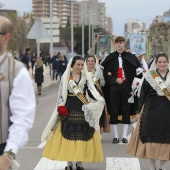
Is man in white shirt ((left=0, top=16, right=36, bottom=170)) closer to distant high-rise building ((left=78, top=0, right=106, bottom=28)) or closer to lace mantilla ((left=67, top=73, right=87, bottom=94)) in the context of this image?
lace mantilla ((left=67, top=73, right=87, bottom=94))

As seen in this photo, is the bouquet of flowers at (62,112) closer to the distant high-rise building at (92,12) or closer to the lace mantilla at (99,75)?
the lace mantilla at (99,75)

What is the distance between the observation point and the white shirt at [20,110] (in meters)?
3.10

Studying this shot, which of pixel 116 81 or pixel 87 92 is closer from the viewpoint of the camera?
pixel 87 92

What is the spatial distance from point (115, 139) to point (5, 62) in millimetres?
6392

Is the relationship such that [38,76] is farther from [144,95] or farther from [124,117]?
[144,95]

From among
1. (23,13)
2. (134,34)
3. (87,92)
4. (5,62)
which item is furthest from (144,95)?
(23,13)

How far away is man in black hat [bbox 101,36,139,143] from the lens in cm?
952

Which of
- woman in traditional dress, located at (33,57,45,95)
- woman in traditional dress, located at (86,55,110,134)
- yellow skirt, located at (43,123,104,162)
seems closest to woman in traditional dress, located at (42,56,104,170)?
yellow skirt, located at (43,123,104,162)

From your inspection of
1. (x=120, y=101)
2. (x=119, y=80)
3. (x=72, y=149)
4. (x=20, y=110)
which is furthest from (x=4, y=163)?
(x=120, y=101)

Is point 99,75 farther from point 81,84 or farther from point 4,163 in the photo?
point 4,163

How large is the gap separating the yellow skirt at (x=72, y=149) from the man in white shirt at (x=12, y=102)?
3.56 meters

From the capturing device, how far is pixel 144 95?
6801mm

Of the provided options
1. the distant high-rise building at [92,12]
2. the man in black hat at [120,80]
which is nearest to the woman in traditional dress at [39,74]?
the man in black hat at [120,80]

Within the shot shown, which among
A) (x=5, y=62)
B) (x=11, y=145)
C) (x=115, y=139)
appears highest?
(x=5, y=62)
